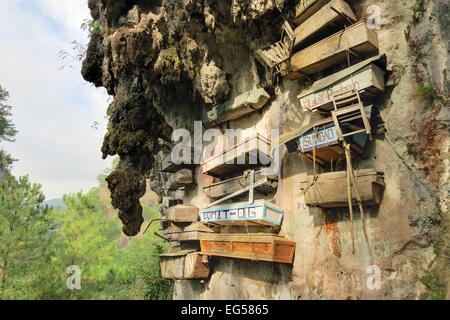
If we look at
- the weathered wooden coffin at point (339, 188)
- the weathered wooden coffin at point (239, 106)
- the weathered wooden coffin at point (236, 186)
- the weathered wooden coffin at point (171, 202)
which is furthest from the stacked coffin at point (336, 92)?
the weathered wooden coffin at point (171, 202)

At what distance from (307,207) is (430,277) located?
190 centimetres

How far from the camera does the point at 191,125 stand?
341 inches

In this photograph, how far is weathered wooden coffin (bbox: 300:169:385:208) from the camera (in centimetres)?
426

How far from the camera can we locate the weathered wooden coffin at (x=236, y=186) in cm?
596

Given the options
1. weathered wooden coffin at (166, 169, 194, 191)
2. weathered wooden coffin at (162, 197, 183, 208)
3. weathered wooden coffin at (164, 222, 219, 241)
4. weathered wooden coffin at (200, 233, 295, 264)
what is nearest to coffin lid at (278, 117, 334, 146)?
weathered wooden coffin at (200, 233, 295, 264)

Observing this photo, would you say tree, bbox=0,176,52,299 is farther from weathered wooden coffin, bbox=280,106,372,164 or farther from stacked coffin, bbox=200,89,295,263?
weathered wooden coffin, bbox=280,106,372,164

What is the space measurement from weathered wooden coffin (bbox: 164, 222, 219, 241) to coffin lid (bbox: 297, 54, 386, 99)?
3.51 meters

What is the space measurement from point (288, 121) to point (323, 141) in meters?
1.32

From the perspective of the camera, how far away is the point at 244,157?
6184 millimetres

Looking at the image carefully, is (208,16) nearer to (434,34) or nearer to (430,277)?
(434,34)

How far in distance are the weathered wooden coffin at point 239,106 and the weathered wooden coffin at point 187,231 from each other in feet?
7.48
